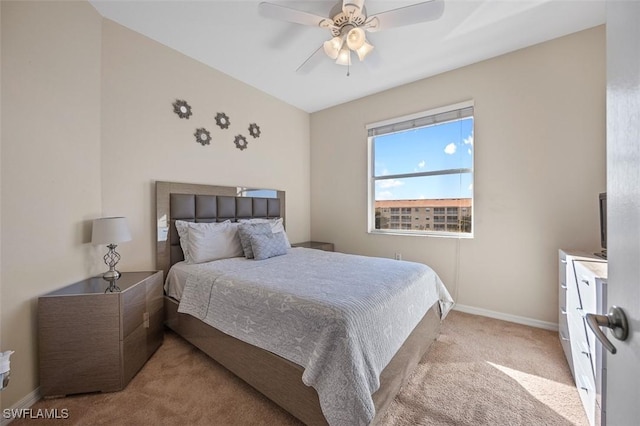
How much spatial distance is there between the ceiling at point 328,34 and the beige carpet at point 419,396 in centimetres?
257

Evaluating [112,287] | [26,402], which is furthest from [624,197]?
[26,402]

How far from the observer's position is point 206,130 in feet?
9.20

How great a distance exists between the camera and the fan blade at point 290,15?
1.61m

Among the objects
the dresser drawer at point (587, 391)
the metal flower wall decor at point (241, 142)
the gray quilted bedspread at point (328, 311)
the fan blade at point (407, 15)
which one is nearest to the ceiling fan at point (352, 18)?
the fan blade at point (407, 15)

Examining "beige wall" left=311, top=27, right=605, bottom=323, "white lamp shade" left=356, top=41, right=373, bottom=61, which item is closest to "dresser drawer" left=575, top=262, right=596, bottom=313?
"beige wall" left=311, top=27, right=605, bottom=323

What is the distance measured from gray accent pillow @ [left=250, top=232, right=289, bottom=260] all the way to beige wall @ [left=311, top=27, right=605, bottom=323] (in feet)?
5.30

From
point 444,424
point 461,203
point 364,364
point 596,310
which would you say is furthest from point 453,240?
point 364,364

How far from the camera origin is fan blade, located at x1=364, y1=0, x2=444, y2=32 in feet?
5.04

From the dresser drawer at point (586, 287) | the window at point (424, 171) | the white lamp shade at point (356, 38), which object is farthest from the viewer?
the window at point (424, 171)

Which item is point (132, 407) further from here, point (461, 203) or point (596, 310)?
point (461, 203)

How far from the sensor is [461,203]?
2.86 metres

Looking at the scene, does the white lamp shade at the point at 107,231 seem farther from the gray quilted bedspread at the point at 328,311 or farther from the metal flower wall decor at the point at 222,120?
the metal flower wall decor at the point at 222,120

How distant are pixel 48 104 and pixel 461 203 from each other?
3.71 metres

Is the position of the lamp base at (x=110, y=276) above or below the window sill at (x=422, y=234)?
below
